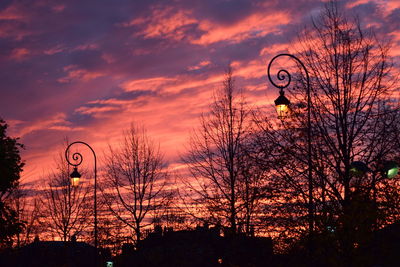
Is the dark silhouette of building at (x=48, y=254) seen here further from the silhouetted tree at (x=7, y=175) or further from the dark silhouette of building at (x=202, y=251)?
the silhouetted tree at (x=7, y=175)

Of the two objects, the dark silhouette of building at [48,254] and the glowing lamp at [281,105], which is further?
the dark silhouette of building at [48,254]

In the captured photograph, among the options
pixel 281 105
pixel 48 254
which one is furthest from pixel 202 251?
pixel 281 105

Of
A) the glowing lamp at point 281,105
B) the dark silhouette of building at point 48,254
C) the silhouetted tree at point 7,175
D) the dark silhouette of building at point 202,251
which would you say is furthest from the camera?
the dark silhouette of building at point 48,254

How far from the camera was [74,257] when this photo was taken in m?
65.4

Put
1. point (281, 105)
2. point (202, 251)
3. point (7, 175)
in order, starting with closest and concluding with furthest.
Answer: point (281, 105), point (7, 175), point (202, 251)

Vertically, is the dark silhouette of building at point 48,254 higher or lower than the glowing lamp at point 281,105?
lower

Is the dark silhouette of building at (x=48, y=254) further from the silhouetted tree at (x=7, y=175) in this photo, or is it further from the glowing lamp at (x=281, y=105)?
the glowing lamp at (x=281, y=105)

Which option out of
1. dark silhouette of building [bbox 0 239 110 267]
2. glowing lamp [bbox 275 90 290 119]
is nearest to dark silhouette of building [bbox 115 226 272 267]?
glowing lamp [bbox 275 90 290 119]

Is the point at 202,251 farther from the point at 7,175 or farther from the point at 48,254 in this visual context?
the point at 7,175

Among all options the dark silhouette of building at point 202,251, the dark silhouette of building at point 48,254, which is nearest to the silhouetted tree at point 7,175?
the dark silhouette of building at point 202,251

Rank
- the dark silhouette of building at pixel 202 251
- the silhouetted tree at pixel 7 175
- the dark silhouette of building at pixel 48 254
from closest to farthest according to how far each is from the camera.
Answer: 1. the silhouetted tree at pixel 7 175
2. the dark silhouette of building at pixel 202 251
3. the dark silhouette of building at pixel 48 254

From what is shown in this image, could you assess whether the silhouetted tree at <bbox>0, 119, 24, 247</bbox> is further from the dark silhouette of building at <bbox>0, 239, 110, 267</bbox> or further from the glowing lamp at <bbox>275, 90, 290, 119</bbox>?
the dark silhouette of building at <bbox>0, 239, 110, 267</bbox>

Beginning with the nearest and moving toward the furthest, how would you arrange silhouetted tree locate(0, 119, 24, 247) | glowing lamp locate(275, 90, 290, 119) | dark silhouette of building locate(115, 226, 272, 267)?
glowing lamp locate(275, 90, 290, 119) < silhouetted tree locate(0, 119, 24, 247) < dark silhouette of building locate(115, 226, 272, 267)

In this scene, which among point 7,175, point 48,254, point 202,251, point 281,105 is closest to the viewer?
point 281,105
